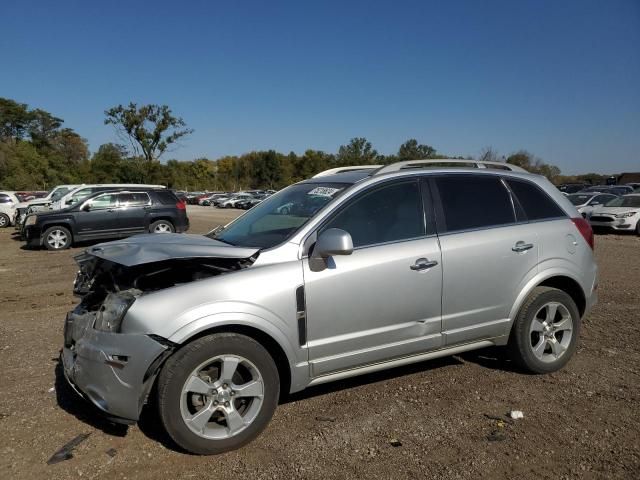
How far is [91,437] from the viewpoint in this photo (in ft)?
11.0

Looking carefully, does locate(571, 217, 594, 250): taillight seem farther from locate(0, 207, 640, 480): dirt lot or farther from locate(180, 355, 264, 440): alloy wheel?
locate(180, 355, 264, 440): alloy wheel

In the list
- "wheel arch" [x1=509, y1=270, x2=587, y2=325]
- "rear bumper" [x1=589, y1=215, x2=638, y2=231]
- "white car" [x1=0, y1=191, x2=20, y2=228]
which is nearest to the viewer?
"wheel arch" [x1=509, y1=270, x2=587, y2=325]

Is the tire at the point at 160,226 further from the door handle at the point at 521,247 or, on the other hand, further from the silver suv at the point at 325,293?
the door handle at the point at 521,247

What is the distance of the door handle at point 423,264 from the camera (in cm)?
368

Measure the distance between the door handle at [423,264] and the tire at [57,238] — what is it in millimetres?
12678

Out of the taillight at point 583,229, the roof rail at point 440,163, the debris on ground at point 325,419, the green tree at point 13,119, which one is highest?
the green tree at point 13,119

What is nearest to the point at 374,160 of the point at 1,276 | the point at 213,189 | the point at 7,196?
the point at 213,189

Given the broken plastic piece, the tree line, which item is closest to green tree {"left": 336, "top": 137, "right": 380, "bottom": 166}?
the tree line

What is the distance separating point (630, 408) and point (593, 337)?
1772mm

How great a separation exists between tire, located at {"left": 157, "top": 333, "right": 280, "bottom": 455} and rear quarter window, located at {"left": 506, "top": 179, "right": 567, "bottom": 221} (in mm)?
2694

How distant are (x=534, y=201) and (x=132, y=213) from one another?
12384 millimetres

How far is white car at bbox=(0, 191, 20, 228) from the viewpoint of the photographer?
21611mm

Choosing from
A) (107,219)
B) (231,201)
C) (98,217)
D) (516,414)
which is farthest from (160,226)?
(231,201)

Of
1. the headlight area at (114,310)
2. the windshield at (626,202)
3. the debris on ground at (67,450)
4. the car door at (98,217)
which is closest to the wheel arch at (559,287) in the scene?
the headlight area at (114,310)
